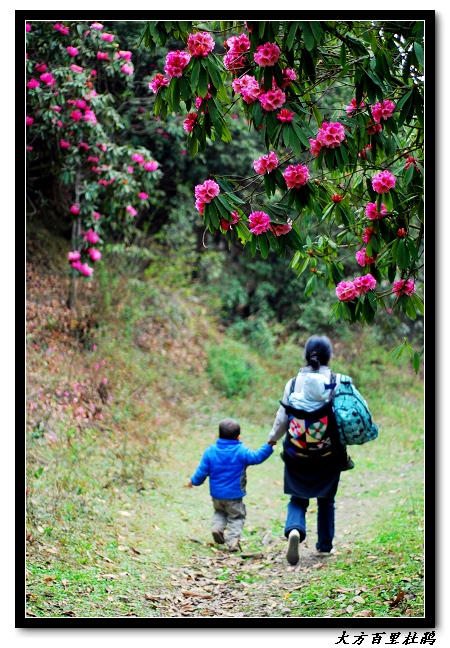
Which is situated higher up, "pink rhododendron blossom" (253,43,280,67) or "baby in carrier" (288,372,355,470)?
"pink rhododendron blossom" (253,43,280,67)

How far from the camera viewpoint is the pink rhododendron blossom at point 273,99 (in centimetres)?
277

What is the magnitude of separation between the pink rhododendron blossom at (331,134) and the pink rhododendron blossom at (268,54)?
318mm

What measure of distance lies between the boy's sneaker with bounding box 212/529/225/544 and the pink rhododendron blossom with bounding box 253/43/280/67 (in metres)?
2.99

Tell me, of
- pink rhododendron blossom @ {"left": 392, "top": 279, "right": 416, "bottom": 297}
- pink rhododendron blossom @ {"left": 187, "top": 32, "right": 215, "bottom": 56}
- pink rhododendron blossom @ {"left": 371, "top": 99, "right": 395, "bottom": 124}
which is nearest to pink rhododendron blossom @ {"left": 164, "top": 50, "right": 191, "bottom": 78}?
pink rhododendron blossom @ {"left": 187, "top": 32, "right": 215, "bottom": 56}

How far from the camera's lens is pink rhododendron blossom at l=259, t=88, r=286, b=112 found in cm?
277

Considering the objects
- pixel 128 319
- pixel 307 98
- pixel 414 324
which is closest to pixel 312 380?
pixel 307 98

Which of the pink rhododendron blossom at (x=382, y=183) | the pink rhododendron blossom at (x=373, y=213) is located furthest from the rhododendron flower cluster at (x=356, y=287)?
the pink rhododendron blossom at (x=382, y=183)

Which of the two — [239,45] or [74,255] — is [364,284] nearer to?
[239,45]

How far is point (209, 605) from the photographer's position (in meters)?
3.67

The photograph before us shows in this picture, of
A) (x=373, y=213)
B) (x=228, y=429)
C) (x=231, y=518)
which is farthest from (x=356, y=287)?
(x=231, y=518)

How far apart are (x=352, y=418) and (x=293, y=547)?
0.89 meters

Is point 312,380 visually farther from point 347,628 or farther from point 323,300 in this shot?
point 323,300

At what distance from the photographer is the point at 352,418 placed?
3832 millimetres

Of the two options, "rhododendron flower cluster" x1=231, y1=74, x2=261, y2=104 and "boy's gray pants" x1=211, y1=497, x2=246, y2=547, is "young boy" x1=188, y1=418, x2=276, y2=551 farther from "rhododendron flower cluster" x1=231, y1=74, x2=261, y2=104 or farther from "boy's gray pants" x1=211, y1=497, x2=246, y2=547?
"rhododendron flower cluster" x1=231, y1=74, x2=261, y2=104
